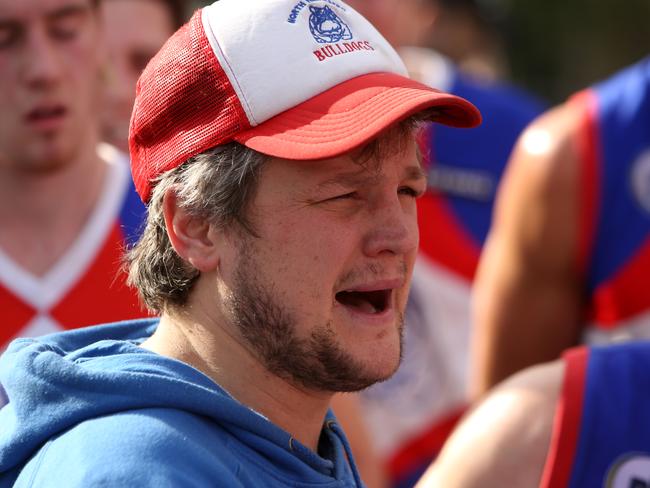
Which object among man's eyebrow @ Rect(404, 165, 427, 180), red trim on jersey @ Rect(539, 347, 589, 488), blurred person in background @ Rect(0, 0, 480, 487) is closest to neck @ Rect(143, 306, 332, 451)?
blurred person in background @ Rect(0, 0, 480, 487)

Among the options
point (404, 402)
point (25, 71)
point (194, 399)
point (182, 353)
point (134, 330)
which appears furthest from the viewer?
point (404, 402)

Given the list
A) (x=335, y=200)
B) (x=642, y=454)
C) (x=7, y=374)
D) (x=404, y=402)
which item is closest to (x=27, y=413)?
(x=7, y=374)

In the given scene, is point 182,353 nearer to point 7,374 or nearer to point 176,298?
point 176,298

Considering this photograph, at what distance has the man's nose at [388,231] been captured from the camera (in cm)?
206

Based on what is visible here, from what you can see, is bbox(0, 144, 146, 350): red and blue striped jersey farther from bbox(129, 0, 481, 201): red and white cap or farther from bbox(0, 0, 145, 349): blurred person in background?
bbox(129, 0, 481, 201): red and white cap

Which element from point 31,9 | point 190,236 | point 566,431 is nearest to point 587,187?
point 566,431

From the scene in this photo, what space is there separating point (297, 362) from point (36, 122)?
1512 millimetres

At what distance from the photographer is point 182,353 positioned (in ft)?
6.82

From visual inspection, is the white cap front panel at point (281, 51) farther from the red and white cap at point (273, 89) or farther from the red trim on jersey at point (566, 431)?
the red trim on jersey at point (566, 431)

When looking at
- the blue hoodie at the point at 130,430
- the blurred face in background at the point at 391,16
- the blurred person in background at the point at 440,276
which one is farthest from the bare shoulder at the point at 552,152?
the blue hoodie at the point at 130,430

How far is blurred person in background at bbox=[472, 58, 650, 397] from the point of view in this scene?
3803 millimetres

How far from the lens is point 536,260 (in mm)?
3889

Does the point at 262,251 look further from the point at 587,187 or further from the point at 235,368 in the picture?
the point at 587,187

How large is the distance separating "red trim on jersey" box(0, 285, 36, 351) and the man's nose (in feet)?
4.41
